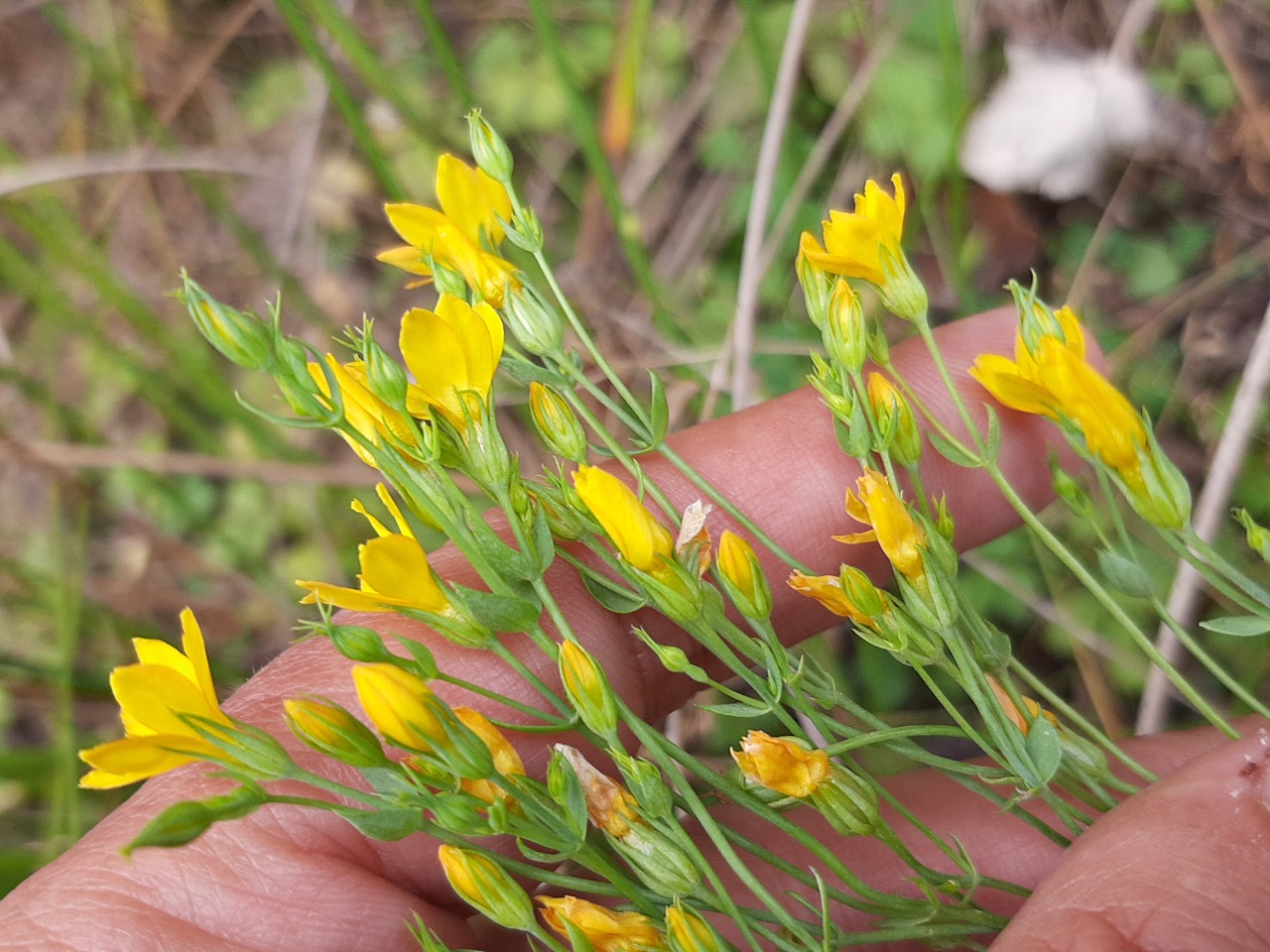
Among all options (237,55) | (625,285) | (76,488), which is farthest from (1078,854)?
(237,55)

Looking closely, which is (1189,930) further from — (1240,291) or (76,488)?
(76,488)

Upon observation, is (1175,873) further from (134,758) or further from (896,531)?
(134,758)

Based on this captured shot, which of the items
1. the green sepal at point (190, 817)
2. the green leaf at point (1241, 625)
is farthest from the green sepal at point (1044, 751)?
the green sepal at point (190, 817)

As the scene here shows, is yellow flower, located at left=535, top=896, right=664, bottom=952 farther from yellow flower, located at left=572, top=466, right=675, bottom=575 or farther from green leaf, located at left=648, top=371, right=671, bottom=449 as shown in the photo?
green leaf, located at left=648, top=371, right=671, bottom=449

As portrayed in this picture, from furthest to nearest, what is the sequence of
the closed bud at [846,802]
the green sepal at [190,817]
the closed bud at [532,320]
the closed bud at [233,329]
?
the closed bud at [532,320] → the closed bud at [846,802] → the closed bud at [233,329] → the green sepal at [190,817]

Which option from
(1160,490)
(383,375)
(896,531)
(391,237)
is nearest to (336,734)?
(383,375)

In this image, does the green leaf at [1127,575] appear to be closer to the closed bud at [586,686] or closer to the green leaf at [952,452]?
the green leaf at [952,452]
